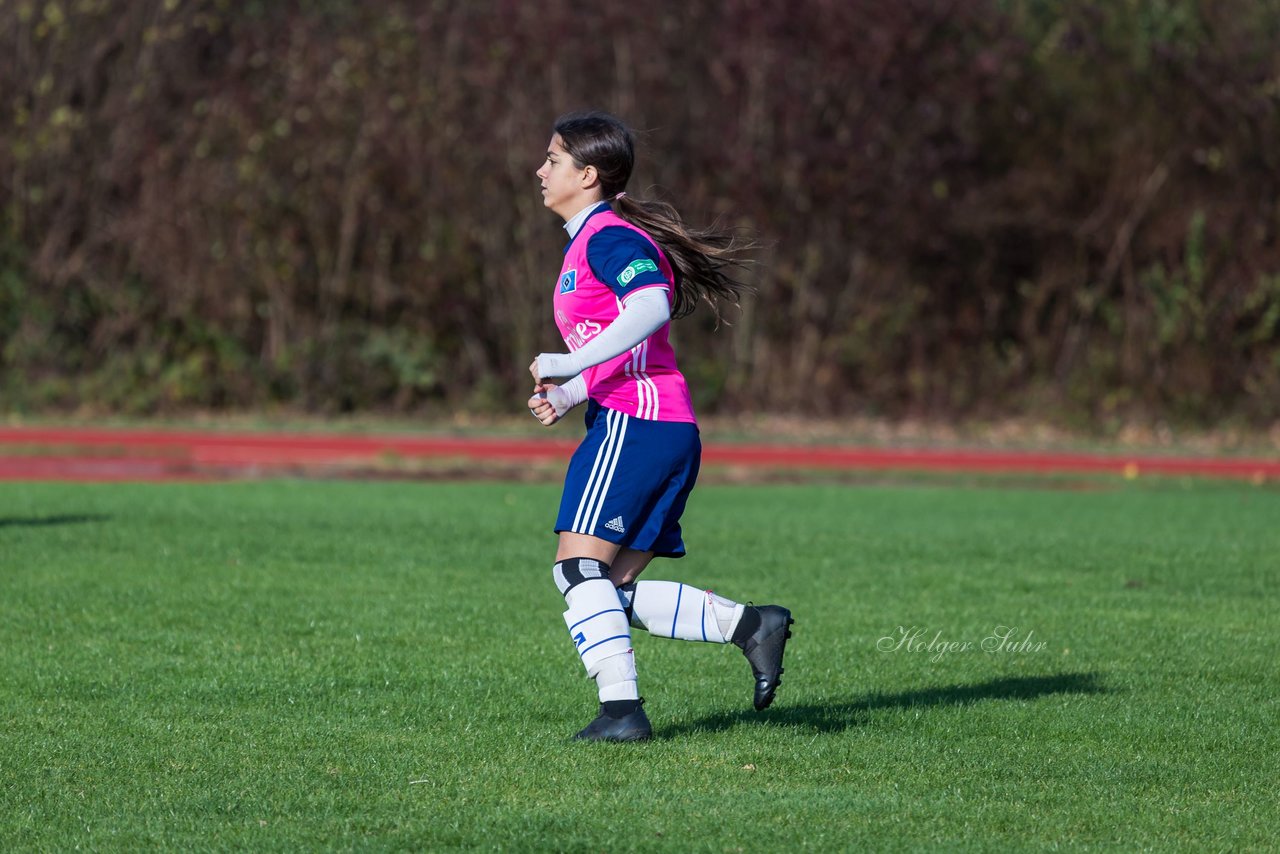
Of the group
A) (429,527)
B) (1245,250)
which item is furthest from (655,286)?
(1245,250)

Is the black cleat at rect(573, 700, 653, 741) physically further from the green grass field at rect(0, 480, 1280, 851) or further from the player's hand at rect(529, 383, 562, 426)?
the player's hand at rect(529, 383, 562, 426)

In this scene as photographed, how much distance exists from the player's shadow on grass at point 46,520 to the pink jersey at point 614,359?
6461 mm

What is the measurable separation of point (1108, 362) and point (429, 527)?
43.0 feet

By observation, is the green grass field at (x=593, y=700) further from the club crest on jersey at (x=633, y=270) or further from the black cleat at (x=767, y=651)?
the club crest on jersey at (x=633, y=270)

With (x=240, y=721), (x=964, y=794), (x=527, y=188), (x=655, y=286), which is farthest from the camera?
(x=527, y=188)

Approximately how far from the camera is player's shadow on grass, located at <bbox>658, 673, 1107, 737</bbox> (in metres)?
5.75

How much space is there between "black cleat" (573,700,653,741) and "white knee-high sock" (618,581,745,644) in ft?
0.92

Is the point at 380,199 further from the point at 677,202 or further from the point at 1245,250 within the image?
the point at 1245,250

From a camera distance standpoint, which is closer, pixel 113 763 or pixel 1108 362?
pixel 113 763

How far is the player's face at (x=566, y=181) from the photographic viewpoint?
5438 mm

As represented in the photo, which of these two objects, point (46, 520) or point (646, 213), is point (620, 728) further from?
point (46, 520)

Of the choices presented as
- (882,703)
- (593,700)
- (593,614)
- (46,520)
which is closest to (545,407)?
(593,614)

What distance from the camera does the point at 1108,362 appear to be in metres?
22.1

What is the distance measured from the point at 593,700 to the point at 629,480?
1.15 m
